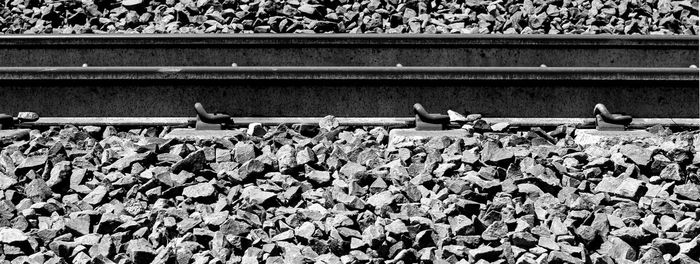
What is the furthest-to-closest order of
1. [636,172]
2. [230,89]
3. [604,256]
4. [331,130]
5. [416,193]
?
[230,89]
[331,130]
[636,172]
[416,193]
[604,256]

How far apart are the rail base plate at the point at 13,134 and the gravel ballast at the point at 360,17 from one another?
319 cm

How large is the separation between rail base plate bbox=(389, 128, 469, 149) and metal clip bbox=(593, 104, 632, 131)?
35.7 inches

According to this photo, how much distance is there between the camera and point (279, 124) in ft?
19.4

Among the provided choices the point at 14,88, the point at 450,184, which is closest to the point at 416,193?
the point at 450,184

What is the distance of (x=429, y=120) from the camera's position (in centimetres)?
570

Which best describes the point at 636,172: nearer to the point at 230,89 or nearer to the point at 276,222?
the point at 276,222

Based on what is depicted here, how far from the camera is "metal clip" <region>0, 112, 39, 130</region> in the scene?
231 inches

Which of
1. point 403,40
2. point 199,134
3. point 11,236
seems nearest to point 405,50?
point 403,40

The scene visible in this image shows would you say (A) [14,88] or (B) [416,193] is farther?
(A) [14,88]

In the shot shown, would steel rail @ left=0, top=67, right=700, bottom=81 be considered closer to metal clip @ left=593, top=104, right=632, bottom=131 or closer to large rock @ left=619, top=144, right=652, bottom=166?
metal clip @ left=593, top=104, right=632, bottom=131

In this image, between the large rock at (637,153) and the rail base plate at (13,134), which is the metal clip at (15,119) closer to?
the rail base plate at (13,134)

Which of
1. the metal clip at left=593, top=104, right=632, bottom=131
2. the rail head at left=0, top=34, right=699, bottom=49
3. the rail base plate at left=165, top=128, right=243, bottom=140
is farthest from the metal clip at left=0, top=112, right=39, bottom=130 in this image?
the metal clip at left=593, top=104, right=632, bottom=131

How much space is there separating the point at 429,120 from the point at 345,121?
593 millimetres

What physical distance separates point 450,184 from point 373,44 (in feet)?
12.2
